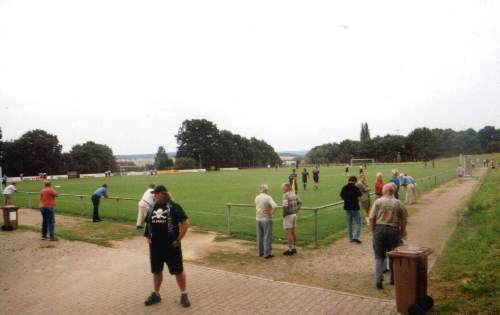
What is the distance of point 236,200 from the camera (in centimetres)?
2322

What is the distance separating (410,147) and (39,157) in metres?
98.9

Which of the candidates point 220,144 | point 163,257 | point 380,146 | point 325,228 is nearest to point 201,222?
point 325,228

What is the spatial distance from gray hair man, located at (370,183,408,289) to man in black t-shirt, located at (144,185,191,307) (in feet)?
11.0

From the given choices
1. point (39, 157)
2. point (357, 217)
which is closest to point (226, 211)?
point (357, 217)

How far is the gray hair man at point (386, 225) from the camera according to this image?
7207mm

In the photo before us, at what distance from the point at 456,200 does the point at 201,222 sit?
13.4 meters

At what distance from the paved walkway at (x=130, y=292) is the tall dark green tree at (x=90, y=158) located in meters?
94.4

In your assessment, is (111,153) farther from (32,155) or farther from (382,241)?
(382,241)

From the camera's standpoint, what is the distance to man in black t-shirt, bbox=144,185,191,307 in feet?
22.2

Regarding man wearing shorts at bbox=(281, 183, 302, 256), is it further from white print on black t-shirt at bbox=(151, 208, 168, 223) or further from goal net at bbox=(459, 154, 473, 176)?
goal net at bbox=(459, 154, 473, 176)

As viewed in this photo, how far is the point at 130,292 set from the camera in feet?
24.8

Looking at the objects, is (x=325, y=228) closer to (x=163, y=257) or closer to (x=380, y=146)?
(x=163, y=257)

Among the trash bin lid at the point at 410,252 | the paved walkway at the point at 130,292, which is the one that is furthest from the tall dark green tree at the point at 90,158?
the trash bin lid at the point at 410,252

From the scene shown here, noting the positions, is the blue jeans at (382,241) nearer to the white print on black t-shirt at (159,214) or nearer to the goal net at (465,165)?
the white print on black t-shirt at (159,214)
